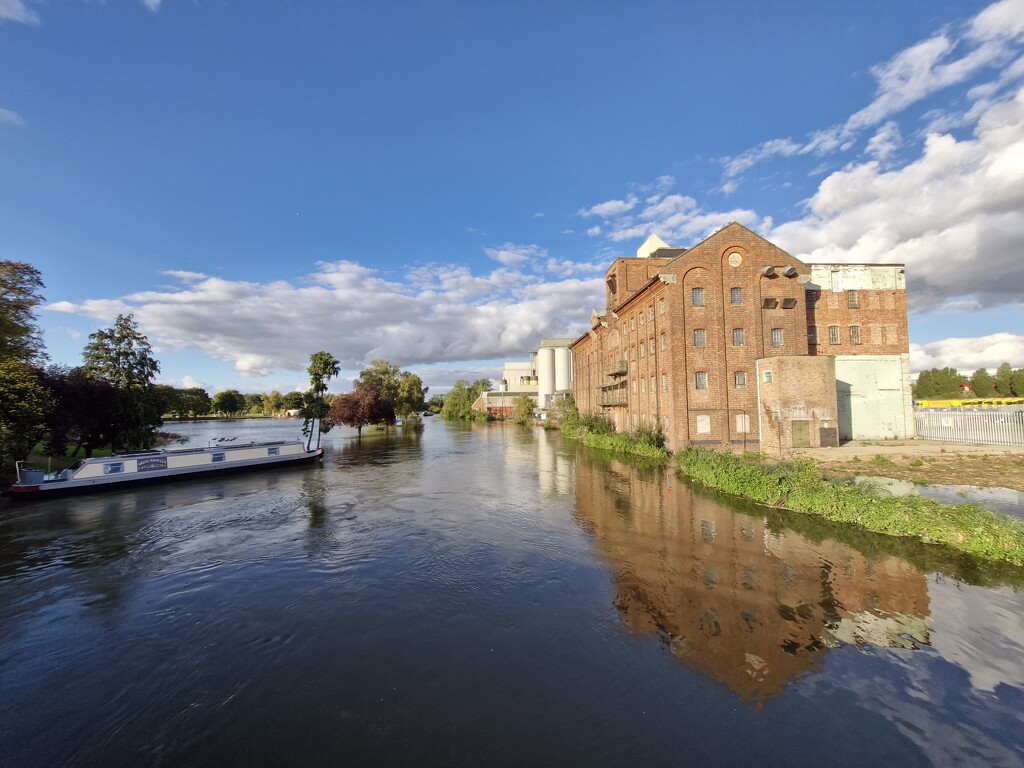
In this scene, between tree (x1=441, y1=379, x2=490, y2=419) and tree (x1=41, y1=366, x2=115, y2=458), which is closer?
tree (x1=41, y1=366, x2=115, y2=458)

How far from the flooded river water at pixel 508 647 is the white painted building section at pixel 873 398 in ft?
72.0

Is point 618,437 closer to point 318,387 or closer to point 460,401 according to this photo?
point 318,387

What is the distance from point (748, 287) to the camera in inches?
1152

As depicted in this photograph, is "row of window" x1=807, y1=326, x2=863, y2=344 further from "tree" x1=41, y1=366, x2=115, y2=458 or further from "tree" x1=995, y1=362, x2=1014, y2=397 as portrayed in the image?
"tree" x1=995, y1=362, x2=1014, y2=397

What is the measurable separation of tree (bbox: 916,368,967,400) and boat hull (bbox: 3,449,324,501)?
111m

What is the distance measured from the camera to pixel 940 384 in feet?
276

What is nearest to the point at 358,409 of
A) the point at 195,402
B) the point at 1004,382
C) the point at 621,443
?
the point at 621,443

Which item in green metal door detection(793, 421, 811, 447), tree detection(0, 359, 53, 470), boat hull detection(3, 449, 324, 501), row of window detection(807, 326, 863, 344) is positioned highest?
row of window detection(807, 326, 863, 344)

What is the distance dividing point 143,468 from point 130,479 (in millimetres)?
756

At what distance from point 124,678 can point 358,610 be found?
346 cm

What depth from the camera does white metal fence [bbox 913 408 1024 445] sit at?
880 inches

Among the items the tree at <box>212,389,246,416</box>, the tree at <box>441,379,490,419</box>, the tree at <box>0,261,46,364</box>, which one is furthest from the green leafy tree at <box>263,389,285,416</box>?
the tree at <box>0,261,46,364</box>

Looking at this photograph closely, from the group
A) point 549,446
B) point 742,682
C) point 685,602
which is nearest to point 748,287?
point 549,446

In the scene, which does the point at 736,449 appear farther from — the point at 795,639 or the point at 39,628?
the point at 39,628
